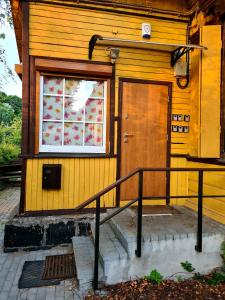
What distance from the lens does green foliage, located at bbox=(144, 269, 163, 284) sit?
121 inches

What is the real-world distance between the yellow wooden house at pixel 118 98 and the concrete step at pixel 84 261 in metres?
0.65

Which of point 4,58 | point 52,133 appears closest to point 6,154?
point 4,58

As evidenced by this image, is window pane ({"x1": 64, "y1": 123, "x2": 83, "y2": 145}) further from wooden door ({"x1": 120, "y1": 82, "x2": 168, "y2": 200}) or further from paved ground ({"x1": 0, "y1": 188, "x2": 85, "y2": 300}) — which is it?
paved ground ({"x1": 0, "y1": 188, "x2": 85, "y2": 300})

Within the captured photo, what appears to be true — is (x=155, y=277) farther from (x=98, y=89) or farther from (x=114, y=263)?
(x=98, y=89)

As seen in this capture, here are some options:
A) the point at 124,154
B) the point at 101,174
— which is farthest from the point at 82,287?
the point at 124,154

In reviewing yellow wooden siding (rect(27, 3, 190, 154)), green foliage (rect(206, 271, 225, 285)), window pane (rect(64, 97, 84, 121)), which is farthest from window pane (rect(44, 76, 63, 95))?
green foliage (rect(206, 271, 225, 285))

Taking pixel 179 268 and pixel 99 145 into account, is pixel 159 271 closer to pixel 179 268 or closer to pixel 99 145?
pixel 179 268

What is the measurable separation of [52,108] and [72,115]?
34cm

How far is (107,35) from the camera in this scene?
15.0ft

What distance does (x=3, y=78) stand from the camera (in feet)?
28.4

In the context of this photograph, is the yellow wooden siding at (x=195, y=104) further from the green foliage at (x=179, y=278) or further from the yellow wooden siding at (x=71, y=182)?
the green foliage at (x=179, y=278)

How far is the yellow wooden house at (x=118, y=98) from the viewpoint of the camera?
417cm

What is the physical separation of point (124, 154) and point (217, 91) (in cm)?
178

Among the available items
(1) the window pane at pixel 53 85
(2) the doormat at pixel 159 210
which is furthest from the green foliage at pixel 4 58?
(2) the doormat at pixel 159 210
